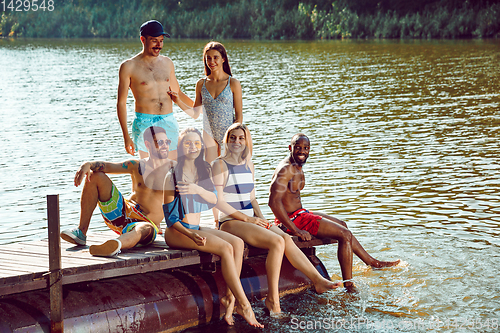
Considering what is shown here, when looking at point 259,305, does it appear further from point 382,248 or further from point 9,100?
point 9,100

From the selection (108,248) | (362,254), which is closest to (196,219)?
(108,248)

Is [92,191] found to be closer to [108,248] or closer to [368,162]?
[108,248]

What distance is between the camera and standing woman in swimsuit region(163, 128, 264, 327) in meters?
5.93

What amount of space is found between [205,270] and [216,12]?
62069mm

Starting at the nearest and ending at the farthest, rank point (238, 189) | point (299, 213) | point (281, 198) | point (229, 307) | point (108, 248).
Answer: point (108, 248), point (229, 307), point (238, 189), point (281, 198), point (299, 213)

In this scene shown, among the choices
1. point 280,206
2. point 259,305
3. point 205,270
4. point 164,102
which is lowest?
point 259,305

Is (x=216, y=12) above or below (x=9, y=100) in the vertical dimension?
above

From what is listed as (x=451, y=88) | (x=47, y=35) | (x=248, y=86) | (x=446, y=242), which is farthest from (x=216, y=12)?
(x=446, y=242)

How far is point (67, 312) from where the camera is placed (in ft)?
18.0

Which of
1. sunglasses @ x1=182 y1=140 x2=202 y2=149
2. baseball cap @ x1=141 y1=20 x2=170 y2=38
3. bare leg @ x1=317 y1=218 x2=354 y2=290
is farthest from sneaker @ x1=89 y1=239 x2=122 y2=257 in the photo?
baseball cap @ x1=141 y1=20 x2=170 y2=38

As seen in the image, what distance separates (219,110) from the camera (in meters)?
7.06

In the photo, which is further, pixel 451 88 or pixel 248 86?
pixel 248 86

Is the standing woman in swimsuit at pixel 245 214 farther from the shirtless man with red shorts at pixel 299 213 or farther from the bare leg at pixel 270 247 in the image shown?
the shirtless man with red shorts at pixel 299 213

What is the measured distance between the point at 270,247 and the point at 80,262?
5.83 feet
